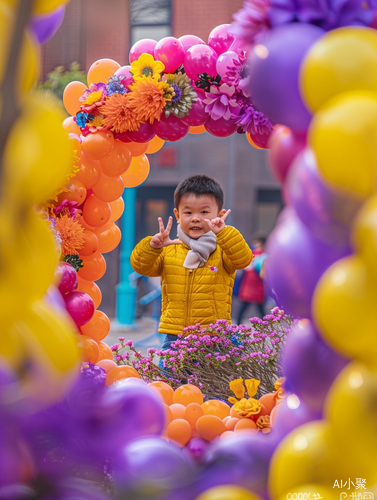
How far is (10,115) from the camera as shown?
88 centimetres

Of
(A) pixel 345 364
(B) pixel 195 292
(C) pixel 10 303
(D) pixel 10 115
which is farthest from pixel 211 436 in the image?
(D) pixel 10 115

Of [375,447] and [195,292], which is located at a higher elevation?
[195,292]

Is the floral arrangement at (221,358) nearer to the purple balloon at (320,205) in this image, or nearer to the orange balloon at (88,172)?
the orange balloon at (88,172)

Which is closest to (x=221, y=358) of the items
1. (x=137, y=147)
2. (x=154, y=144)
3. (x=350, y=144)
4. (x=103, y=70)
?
(x=137, y=147)

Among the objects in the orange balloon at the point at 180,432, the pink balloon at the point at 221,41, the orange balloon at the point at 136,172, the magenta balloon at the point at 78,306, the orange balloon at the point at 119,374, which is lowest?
the orange balloon at the point at 180,432

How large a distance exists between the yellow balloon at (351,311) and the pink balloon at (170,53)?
226 cm

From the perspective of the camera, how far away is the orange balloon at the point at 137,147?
10.7ft

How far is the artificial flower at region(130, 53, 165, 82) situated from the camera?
9.52ft

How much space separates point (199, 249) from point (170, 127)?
0.70m

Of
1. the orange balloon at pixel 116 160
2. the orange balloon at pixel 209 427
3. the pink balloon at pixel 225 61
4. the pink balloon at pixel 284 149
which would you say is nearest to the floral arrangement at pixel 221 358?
the orange balloon at pixel 209 427

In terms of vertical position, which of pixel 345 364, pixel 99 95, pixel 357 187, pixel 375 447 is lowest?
pixel 375 447

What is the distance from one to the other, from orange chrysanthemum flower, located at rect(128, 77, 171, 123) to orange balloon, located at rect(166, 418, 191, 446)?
154 cm

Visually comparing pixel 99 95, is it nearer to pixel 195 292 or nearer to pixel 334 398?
pixel 195 292

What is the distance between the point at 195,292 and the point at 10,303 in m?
2.40
